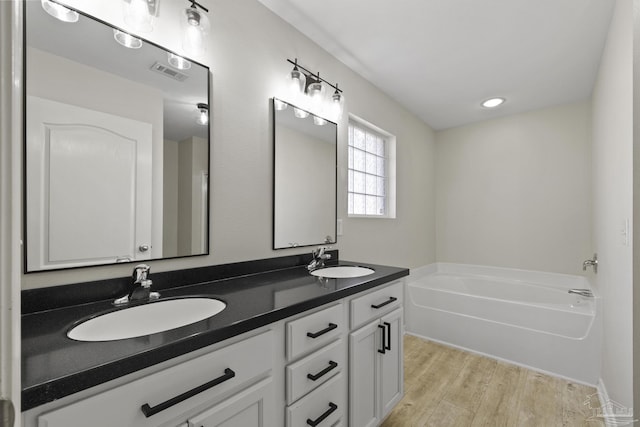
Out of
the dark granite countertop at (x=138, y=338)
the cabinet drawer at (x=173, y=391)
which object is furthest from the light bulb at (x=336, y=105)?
the cabinet drawer at (x=173, y=391)

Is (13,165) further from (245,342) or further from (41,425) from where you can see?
(245,342)

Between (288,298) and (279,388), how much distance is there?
307mm

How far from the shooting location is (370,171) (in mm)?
2822

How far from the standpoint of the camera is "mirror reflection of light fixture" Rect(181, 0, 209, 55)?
4.25 ft

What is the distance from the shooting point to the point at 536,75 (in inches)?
96.5

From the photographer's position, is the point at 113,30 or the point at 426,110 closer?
the point at 113,30

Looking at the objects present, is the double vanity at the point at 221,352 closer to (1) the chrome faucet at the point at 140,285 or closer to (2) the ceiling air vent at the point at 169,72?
(1) the chrome faucet at the point at 140,285

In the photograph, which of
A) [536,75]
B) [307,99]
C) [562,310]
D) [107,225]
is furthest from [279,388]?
[536,75]

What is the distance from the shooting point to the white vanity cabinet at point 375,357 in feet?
4.60

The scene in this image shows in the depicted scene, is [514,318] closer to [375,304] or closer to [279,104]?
[375,304]
